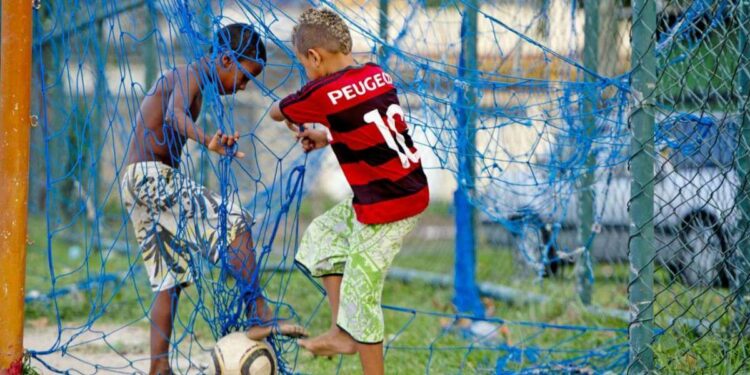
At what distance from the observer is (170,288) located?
4.77 meters

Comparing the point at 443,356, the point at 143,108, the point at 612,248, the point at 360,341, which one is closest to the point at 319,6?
the point at 143,108

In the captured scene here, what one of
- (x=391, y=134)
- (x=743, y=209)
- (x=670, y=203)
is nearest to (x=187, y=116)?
(x=391, y=134)

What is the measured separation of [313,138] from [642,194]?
1375 millimetres

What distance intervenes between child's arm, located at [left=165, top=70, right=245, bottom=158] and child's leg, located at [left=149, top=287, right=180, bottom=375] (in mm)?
885

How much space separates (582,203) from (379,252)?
2.84 meters

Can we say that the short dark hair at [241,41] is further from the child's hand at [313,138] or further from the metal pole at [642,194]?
the metal pole at [642,194]

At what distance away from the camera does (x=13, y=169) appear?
13.7ft

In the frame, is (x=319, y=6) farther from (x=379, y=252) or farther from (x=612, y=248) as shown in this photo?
(x=612, y=248)

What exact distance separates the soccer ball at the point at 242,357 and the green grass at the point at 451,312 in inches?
19.9

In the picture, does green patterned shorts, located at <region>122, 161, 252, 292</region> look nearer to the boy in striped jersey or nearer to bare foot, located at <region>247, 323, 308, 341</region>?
bare foot, located at <region>247, 323, 308, 341</region>

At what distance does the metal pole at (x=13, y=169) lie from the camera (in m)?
4.16

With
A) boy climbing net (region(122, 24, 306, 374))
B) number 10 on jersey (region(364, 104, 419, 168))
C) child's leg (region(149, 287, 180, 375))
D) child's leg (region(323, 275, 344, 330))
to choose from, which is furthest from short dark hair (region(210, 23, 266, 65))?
child's leg (region(149, 287, 180, 375))

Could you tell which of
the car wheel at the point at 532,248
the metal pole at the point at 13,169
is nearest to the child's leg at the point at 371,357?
the metal pole at the point at 13,169

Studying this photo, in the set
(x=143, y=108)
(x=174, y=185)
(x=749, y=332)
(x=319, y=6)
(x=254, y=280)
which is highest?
(x=319, y=6)
